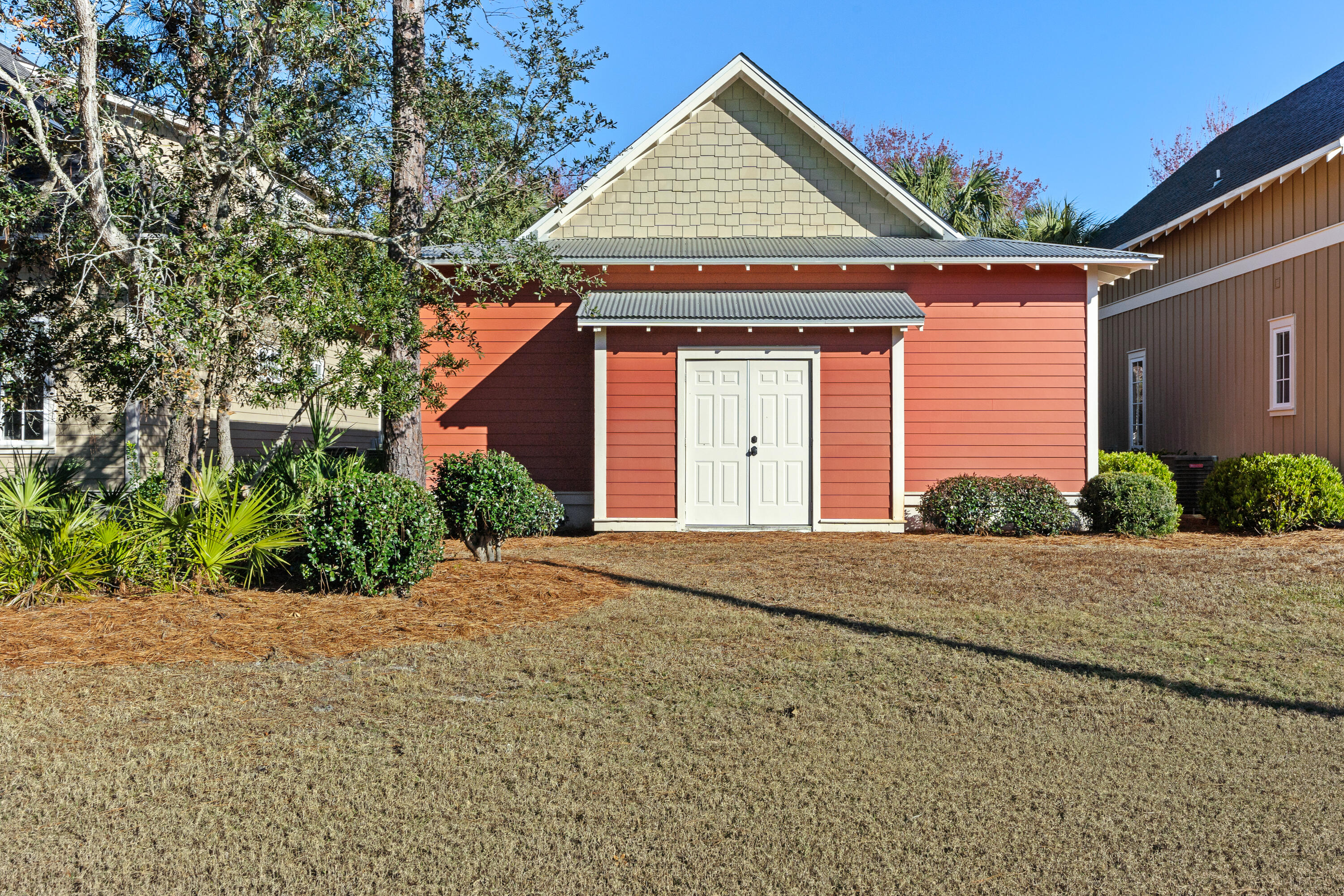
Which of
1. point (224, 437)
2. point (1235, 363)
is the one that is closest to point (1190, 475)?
point (1235, 363)

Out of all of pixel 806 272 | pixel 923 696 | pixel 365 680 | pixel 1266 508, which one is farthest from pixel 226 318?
pixel 1266 508

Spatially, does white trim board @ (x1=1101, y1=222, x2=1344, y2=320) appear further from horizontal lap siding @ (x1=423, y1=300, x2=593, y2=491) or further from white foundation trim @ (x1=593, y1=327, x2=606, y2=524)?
horizontal lap siding @ (x1=423, y1=300, x2=593, y2=491)

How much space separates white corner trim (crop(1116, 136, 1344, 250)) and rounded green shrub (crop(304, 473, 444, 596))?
13923 millimetres

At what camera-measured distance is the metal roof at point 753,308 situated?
41.0 ft

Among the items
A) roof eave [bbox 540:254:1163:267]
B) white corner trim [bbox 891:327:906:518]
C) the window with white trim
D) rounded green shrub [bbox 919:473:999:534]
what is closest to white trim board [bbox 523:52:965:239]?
roof eave [bbox 540:254:1163:267]

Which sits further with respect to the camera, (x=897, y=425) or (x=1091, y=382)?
(x=1091, y=382)

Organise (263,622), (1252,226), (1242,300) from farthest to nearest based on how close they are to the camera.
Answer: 1. (1242,300)
2. (1252,226)
3. (263,622)

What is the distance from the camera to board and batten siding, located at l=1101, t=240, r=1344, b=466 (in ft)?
45.9

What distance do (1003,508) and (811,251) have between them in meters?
4.75

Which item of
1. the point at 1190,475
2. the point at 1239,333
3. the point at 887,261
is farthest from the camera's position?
the point at 1190,475

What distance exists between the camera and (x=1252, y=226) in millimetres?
15859

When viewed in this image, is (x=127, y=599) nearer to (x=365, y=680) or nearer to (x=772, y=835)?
(x=365, y=680)

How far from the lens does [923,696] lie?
204 inches

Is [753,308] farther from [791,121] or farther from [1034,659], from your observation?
[1034,659]
